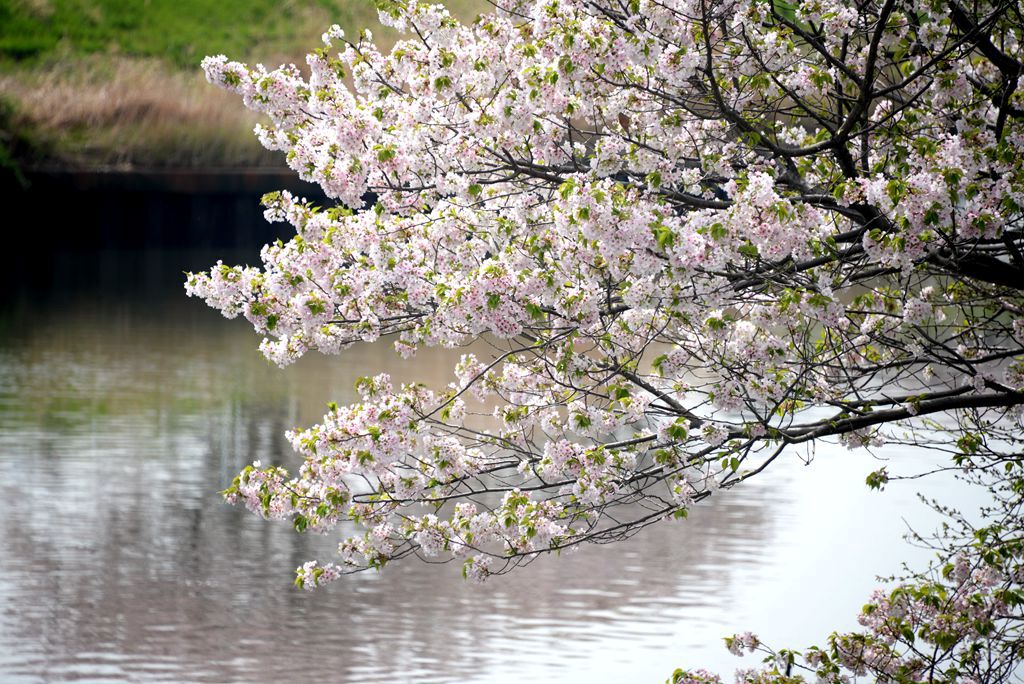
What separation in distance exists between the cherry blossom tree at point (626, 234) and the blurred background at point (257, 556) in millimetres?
1612

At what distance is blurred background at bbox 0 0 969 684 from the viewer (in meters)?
7.03

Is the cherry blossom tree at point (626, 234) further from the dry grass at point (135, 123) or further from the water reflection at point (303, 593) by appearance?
the dry grass at point (135, 123)

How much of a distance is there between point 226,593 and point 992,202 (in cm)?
497

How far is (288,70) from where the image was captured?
611 centimetres

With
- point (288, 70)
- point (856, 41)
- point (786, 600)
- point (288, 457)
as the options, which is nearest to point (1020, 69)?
point (856, 41)

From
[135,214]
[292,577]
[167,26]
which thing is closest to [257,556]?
[292,577]

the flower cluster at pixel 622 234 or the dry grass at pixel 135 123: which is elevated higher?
the dry grass at pixel 135 123

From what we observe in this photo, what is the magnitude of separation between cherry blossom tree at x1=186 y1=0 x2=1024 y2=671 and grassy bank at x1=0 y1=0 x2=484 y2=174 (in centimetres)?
2021

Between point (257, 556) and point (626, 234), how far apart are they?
4.94 metres

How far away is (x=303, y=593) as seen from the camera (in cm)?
798

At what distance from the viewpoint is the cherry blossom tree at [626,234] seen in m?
4.41

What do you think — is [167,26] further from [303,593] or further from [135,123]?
[303,593]

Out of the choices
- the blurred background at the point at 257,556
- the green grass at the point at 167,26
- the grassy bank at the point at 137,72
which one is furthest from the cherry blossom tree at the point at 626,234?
the green grass at the point at 167,26

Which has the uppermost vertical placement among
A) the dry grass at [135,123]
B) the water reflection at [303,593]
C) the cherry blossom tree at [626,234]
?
the dry grass at [135,123]
